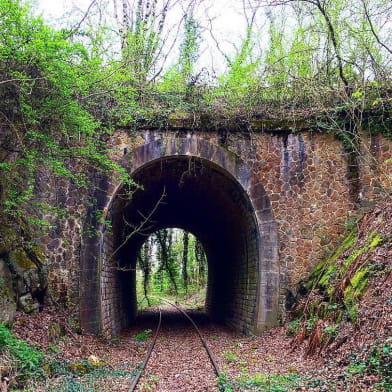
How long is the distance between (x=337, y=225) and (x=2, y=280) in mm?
8081

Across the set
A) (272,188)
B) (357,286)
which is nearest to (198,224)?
(272,188)

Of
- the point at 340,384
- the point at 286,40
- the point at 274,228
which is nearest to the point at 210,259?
the point at 274,228

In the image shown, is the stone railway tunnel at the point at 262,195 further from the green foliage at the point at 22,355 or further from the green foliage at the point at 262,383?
the green foliage at the point at 262,383

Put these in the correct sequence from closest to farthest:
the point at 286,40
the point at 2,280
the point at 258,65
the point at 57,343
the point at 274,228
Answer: the point at 2,280
the point at 57,343
the point at 274,228
the point at 258,65
the point at 286,40

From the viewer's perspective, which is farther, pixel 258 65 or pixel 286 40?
pixel 286 40

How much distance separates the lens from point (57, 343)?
7801mm

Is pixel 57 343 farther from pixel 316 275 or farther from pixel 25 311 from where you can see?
pixel 316 275

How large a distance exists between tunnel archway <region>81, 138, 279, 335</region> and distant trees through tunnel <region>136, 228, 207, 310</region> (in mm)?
10108

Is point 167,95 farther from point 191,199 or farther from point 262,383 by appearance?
point 262,383

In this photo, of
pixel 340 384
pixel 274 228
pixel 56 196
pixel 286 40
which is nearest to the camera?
pixel 340 384

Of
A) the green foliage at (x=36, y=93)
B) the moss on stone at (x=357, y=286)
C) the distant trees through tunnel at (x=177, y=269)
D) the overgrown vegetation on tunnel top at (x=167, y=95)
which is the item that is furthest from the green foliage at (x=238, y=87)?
the distant trees through tunnel at (x=177, y=269)

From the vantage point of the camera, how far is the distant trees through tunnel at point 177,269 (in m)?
26.3

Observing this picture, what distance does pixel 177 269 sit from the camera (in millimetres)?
30297

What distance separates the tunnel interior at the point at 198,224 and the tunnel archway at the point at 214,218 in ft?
0.09
